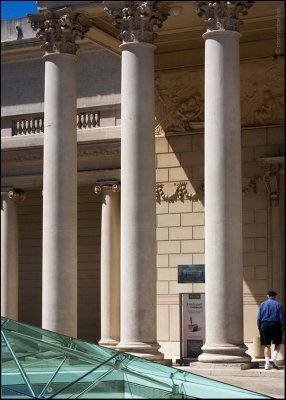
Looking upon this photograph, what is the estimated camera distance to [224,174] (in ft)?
101

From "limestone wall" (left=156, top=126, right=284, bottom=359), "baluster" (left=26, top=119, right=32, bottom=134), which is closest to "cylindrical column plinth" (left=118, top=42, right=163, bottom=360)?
"limestone wall" (left=156, top=126, right=284, bottom=359)

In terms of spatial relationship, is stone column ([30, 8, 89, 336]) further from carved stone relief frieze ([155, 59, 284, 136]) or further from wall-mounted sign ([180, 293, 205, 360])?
carved stone relief frieze ([155, 59, 284, 136])

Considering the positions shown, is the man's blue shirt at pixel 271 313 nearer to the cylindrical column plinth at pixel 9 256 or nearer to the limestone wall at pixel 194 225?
the limestone wall at pixel 194 225

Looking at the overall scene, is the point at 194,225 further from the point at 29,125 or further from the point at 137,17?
the point at 137,17

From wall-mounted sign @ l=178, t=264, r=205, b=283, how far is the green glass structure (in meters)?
14.5

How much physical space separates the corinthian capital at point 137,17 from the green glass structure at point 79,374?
11142 millimetres

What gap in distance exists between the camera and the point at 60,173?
3397cm

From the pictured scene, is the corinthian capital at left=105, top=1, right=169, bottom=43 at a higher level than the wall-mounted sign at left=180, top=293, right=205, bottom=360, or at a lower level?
higher

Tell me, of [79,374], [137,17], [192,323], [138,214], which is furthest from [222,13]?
[79,374]

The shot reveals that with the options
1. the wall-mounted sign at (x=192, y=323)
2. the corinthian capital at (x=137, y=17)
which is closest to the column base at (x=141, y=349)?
the wall-mounted sign at (x=192, y=323)

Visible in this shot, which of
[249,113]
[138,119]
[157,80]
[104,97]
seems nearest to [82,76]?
[104,97]

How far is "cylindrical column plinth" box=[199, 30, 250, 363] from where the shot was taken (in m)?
30.7

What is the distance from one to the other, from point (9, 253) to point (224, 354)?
55.3 ft

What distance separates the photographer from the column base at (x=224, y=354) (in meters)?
30.5
